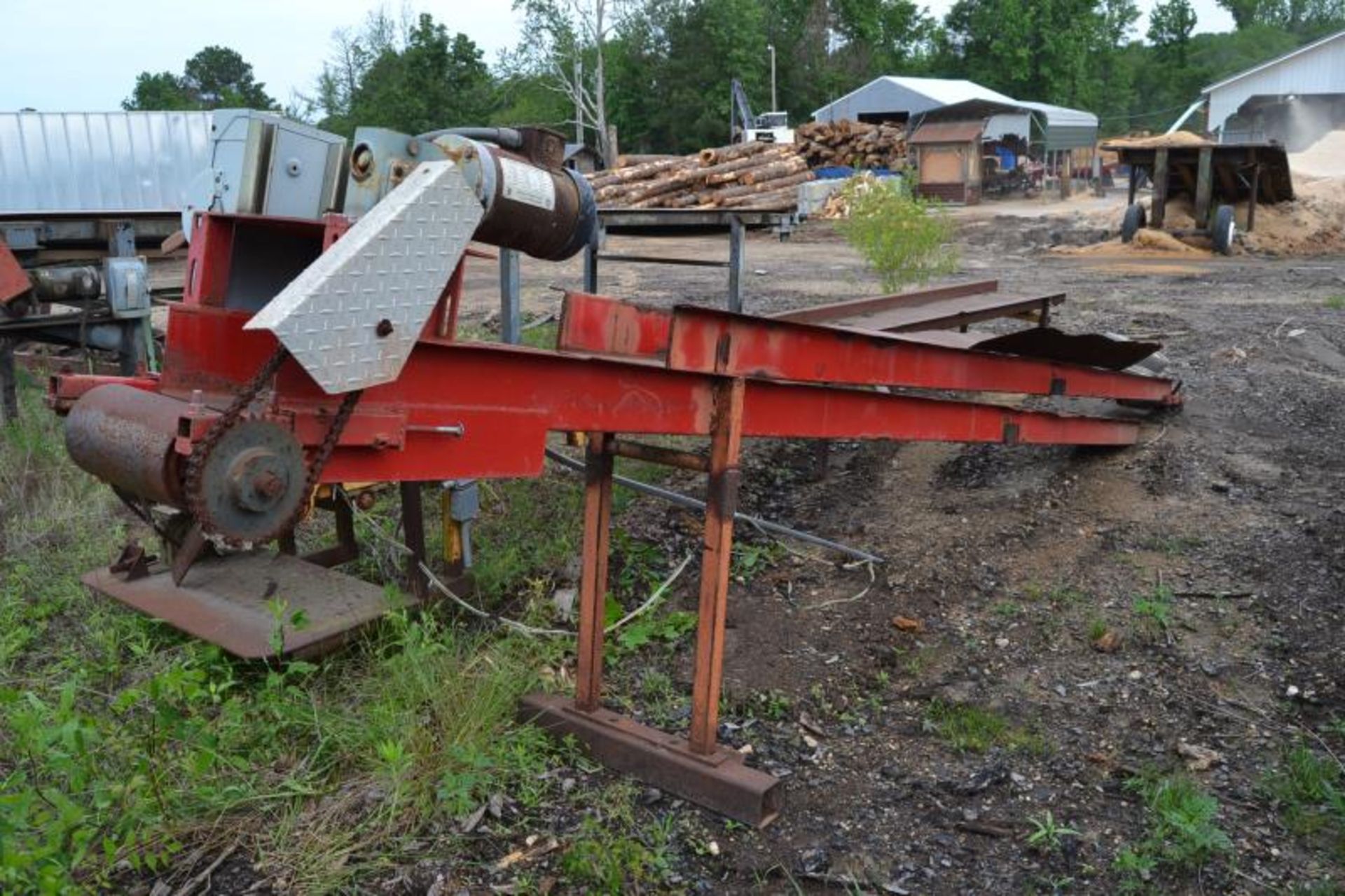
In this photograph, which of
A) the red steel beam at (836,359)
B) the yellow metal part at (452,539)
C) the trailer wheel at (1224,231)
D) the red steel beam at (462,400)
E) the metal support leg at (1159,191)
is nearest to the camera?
the red steel beam at (462,400)

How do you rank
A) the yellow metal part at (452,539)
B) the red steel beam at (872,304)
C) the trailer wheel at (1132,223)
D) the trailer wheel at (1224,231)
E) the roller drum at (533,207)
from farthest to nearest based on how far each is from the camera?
1. the trailer wheel at (1132,223)
2. the trailer wheel at (1224,231)
3. the red steel beam at (872,304)
4. the yellow metal part at (452,539)
5. the roller drum at (533,207)

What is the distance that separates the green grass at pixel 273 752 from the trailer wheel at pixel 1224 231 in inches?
537

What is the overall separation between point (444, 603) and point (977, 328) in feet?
20.0

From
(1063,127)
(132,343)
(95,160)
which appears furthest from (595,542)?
(1063,127)

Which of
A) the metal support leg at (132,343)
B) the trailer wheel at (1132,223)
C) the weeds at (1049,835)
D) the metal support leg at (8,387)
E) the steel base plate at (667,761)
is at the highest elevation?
the trailer wheel at (1132,223)

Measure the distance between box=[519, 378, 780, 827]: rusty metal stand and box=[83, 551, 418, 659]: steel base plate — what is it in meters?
0.91

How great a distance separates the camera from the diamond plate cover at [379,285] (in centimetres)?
233

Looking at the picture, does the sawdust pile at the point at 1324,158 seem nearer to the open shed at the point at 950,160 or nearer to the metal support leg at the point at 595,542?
the open shed at the point at 950,160

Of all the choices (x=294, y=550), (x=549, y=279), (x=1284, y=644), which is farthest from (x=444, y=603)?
(x=549, y=279)

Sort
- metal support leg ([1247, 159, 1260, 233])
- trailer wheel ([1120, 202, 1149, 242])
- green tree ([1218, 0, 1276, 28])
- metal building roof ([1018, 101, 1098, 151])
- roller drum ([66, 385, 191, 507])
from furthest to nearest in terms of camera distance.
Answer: green tree ([1218, 0, 1276, 28]) < metal building roof ([1018, 101, 1098, 151]) < trailer wheel ([1120, 202, 1149, 242]) < metal support leg ([1247, 159, 1260, 233]) < roller drum ([66, 385, 191, 507])

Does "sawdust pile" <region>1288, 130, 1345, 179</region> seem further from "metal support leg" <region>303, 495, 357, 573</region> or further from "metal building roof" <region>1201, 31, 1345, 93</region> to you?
"metal support leg" <region>303, 495, 357, 573</region>

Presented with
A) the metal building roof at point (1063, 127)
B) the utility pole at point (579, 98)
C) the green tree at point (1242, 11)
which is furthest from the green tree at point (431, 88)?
the green tree at point (1242, 11)

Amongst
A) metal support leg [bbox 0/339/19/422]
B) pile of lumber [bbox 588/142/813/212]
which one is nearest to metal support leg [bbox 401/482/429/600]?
metal support leg [bbox 0/339/19/422]

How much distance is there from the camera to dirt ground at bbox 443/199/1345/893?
11.0ft
